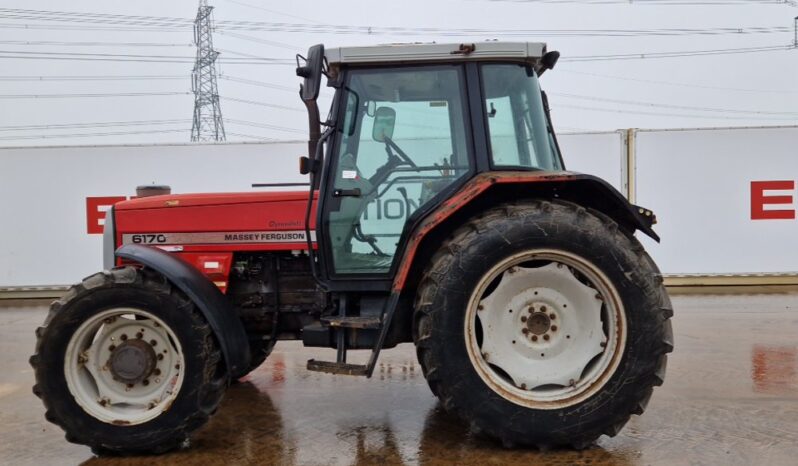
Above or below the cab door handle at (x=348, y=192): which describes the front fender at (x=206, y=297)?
below

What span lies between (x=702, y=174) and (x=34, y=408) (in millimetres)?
9308

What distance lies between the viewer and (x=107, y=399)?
3.41m

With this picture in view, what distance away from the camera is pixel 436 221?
326cm

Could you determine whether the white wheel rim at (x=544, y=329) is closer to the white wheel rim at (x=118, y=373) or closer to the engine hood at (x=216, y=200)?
the engine hood at (x=216, y=200)

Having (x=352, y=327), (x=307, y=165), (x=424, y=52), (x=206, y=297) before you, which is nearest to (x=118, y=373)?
(x=206, y=297)

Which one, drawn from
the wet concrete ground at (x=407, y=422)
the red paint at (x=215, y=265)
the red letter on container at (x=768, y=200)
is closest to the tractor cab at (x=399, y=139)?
the red paint at (x=215, y=265)

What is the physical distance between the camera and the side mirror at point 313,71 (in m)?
3.26

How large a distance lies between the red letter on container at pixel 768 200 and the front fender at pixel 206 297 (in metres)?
8.95

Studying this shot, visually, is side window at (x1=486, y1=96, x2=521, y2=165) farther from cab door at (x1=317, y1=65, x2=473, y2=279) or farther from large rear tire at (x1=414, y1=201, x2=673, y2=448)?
large rear tire at (x1=414, y1=201, x2=673, y2=448)

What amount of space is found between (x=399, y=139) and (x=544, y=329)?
1.31m

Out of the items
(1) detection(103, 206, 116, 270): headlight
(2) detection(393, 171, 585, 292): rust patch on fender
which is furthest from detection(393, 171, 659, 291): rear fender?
(1) detection(103, 206, 116, 270): headlight

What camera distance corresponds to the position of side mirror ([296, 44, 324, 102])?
3.26 metres

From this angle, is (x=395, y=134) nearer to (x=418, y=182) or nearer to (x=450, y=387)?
(x=418, y=182)

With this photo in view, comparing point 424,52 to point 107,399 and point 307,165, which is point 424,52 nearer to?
point 307,165
